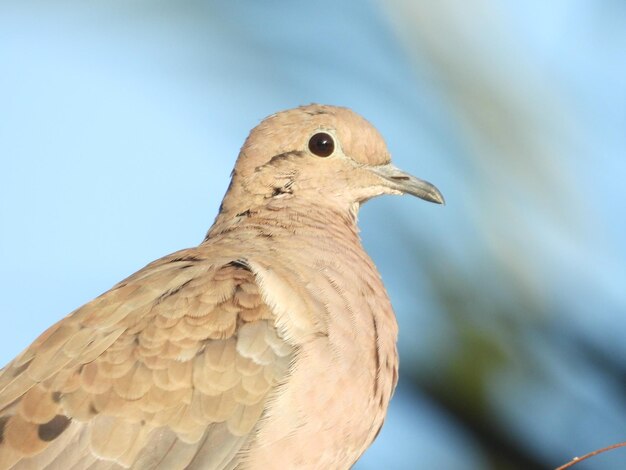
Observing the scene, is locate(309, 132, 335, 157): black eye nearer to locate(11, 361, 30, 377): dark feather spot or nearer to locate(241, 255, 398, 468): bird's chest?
locate(241, 255, 398, 468): bird's chest

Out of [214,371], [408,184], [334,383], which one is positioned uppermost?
[408,184]

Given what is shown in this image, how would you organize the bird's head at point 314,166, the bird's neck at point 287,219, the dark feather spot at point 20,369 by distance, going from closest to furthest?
the dark feather spot at point 20,369 → the bird's neck at point 287,219 → the bird's head at point 314,166

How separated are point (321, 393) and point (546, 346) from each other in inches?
68.5

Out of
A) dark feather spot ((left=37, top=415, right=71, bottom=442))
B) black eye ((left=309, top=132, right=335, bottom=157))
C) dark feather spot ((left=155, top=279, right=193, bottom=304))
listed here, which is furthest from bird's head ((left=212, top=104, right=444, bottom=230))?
dark feather spot ((left=37, top=415, right=71, bottom=442))

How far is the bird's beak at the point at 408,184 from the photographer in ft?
22.6

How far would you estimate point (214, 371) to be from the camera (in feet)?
19.5

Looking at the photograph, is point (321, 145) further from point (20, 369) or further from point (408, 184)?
point (20, 369)

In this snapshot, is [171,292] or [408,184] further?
[408,184]

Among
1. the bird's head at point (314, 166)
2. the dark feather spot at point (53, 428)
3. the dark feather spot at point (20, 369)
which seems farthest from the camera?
the bird's head at point (314, 166)

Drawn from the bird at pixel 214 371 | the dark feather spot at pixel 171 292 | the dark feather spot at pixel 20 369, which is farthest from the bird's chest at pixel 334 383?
the dark feather spot at pixel 20 369

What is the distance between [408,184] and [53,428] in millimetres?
1837

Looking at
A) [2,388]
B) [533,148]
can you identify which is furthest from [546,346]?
[2,388]

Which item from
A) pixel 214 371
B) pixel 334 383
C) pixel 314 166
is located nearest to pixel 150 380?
pixel 214 371

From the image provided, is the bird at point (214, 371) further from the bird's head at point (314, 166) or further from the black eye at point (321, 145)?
the black eye at point (321, 145)
